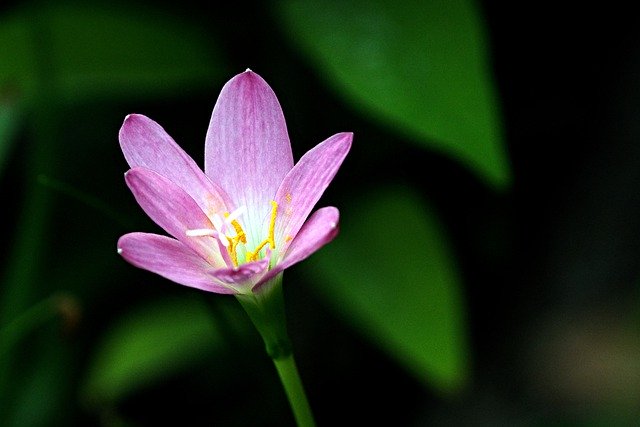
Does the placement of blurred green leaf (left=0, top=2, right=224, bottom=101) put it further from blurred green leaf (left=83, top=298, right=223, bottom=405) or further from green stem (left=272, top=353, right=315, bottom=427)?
green stem (left=272, top=353, right=315, bottom=427)

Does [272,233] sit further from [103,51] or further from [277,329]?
[103,51]

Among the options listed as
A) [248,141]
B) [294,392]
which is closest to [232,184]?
[248,141]

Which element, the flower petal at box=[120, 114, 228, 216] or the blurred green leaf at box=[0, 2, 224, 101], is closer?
the flower petal at box=[120, 114, 228, 216]

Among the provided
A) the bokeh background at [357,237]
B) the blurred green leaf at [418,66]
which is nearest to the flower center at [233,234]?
the blurred green leaf at [418,66]

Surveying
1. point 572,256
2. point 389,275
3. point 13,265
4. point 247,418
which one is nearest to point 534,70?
point 572,256

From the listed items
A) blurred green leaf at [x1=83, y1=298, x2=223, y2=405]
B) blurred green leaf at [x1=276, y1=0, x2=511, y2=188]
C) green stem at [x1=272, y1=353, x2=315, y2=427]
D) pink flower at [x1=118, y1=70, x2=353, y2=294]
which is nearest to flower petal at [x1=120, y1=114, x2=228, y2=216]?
pink flower at [x1=118, y1=70, x2=353, y2=294]
